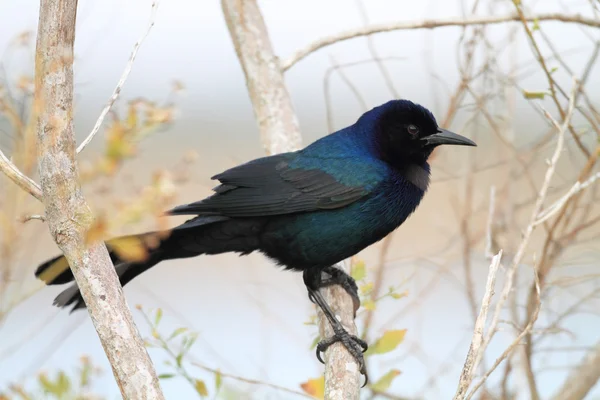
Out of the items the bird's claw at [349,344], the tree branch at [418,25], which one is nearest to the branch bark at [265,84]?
the tree branch at [418,25]

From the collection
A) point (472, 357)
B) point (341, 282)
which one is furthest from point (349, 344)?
point (472, 357)

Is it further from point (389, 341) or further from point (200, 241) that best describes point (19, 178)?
Answer: point (389, 341)

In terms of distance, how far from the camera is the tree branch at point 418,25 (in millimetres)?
3695

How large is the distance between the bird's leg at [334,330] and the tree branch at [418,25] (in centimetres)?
115

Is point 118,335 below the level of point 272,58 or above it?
below

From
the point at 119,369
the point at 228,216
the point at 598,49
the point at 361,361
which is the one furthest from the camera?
the point at 598,49

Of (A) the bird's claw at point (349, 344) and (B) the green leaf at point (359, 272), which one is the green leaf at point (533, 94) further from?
(A) the bird's claw at point (349, 344)

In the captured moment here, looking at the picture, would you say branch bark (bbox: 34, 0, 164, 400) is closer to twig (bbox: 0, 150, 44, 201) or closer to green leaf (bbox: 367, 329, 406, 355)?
twig (bbox: 0, 150, 44, 201)

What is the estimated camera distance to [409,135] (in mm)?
3611

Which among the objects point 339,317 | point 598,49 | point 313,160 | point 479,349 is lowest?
point 479,349

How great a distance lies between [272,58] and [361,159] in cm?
83

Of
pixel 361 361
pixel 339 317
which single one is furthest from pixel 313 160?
pixel 361 361

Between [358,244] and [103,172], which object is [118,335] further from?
[358,244]

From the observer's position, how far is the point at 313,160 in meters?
3.52
